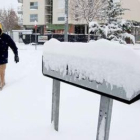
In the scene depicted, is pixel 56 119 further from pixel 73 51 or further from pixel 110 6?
pixel 110 6

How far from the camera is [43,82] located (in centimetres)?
617

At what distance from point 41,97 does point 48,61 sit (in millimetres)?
2069

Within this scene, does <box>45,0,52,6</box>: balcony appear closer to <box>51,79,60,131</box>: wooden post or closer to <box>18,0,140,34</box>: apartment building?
<box>18,0,140,34</box>: apartment building

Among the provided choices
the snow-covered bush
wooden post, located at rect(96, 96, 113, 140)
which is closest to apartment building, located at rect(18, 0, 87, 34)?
the snow-covered bush

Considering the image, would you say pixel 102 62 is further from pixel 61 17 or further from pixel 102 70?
pixel 61 17

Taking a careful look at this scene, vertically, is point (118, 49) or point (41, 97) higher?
point (118, 49)

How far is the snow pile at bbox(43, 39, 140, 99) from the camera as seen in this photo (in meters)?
1.90

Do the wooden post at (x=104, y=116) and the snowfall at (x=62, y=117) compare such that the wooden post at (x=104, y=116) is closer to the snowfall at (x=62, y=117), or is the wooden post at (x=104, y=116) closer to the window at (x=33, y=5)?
the snowfall at (x=62, y=117)

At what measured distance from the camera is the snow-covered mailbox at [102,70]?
1.91 meters

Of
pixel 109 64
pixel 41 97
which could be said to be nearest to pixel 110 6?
pixel 41 97

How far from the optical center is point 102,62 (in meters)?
2.11

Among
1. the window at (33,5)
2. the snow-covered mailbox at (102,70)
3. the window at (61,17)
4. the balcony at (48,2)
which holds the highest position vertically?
the balcony at (48,2)

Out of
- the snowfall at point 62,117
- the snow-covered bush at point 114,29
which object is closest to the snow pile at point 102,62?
the snowfall at point 62,117

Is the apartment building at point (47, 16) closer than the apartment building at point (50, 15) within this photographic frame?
No
